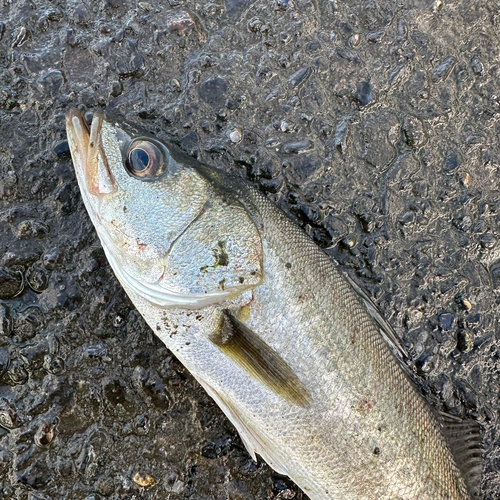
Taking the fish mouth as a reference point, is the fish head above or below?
below

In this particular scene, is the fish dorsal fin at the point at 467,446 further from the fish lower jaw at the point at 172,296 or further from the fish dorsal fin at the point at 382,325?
the fish lower jaw at the point at 172,296

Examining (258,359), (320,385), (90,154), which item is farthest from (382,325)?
(90,154)

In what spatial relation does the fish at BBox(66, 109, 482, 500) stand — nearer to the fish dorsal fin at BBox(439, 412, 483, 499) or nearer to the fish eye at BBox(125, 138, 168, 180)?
the fish eye at BBox(125, 138, 168, 180)

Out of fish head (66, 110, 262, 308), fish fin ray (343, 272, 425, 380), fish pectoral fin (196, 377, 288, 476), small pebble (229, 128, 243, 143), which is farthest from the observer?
small pebble (229, 128, 243, 143)

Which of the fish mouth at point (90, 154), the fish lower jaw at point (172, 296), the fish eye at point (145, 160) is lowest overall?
the fish lower jaw at point (172, 296)

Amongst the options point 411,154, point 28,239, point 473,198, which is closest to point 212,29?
point 411,154

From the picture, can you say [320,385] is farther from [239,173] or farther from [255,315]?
[239,173]

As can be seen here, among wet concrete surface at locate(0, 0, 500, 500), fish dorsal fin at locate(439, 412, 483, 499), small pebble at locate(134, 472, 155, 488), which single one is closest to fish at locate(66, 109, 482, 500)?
fish dorsal fin at locate(439, 412, 483, 499)

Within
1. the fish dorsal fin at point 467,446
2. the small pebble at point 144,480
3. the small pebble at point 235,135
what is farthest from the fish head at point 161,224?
the fish dorsal fin at point 467,446

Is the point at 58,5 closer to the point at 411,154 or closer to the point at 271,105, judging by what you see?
the point at 271,105
